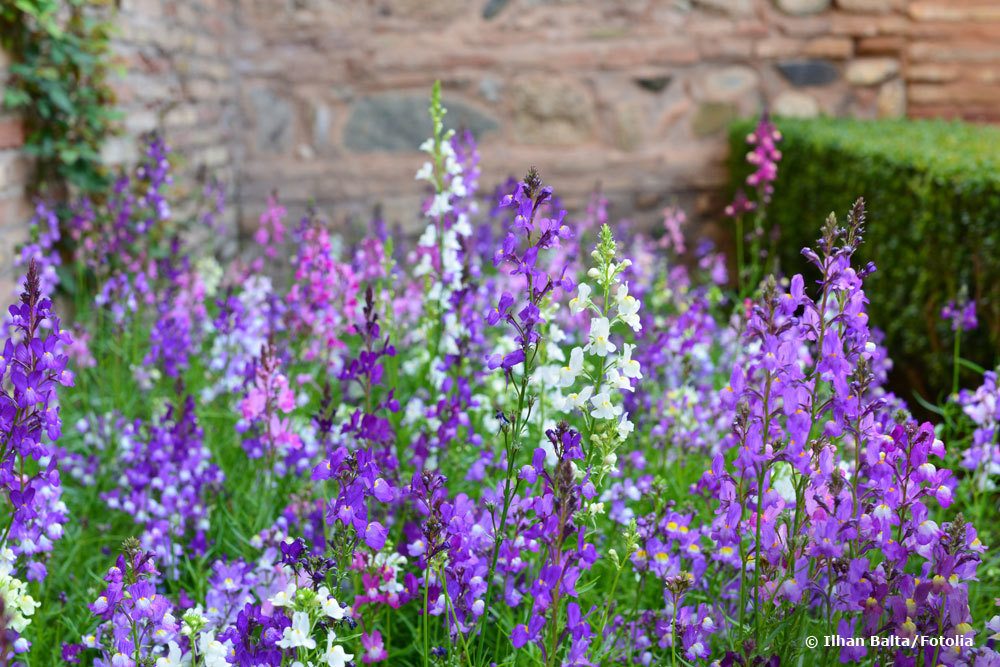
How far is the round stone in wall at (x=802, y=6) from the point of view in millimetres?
5926

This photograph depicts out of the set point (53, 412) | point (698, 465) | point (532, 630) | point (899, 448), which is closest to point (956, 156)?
point (698, 465)

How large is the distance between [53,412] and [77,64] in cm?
290

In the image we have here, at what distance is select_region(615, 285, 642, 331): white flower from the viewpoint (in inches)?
64.3

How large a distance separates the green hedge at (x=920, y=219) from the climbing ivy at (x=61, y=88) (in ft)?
11.2

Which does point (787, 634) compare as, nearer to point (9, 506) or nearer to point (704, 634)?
point (704, 634)

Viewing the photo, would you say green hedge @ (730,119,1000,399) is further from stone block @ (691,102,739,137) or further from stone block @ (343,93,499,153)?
stone block @ (343,93,499,153)

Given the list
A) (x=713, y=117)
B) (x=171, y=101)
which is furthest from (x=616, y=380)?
(x=713, y=117)

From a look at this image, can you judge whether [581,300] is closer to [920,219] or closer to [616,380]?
[616,380]

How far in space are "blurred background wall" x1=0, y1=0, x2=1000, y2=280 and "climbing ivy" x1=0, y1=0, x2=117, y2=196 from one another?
5.07 feet

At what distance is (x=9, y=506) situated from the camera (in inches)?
77.3

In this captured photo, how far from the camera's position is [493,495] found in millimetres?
1735

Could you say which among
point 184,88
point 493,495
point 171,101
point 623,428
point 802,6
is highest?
point 802,6

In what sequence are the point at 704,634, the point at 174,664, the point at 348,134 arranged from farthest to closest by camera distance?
the point at 348,134
the point at 704,634
the point at 174,664

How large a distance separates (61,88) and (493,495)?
3187 millimetres
